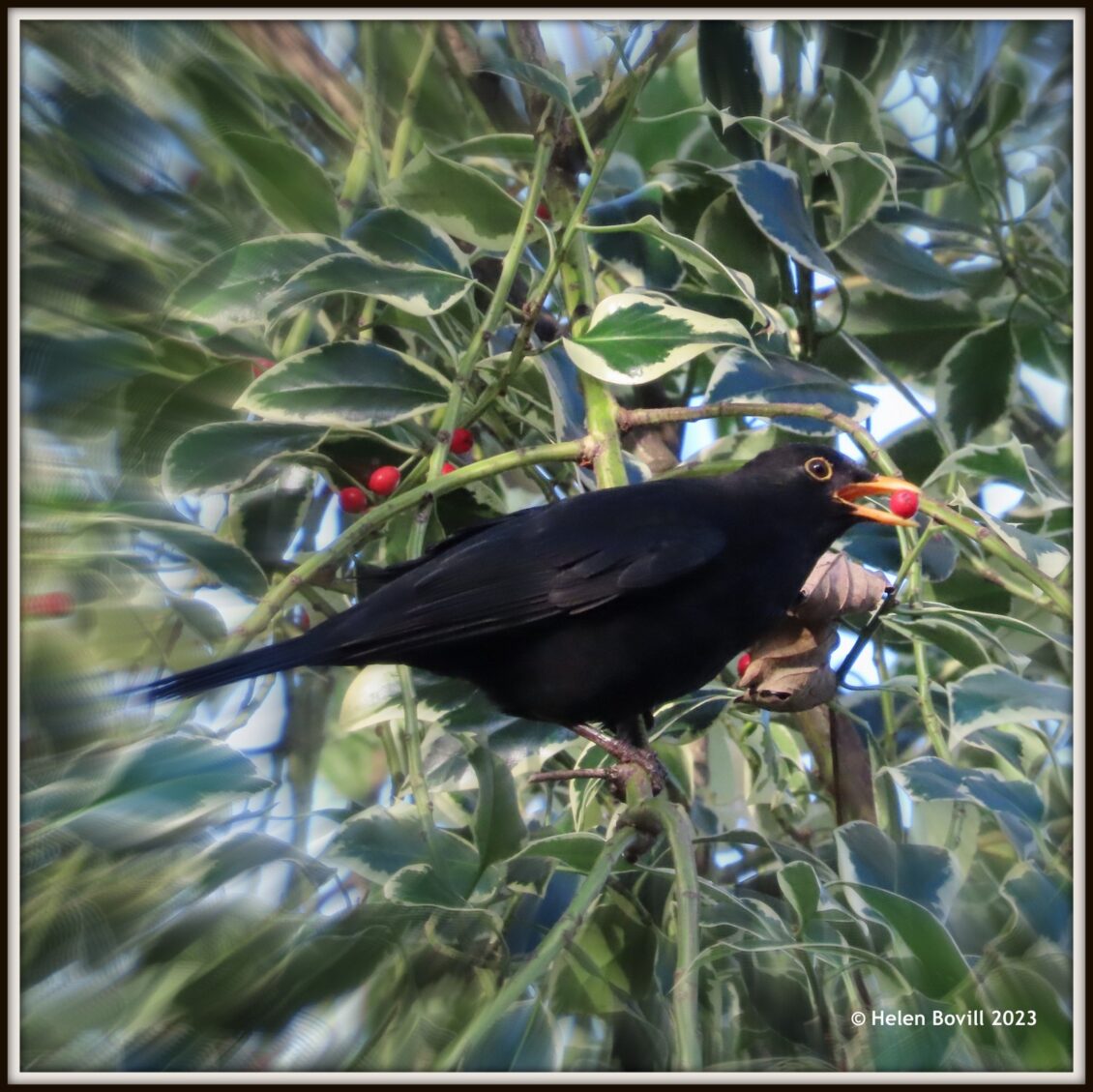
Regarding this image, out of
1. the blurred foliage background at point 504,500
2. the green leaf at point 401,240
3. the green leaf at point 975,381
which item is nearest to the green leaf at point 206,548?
the blurred foliage background at point 504,500

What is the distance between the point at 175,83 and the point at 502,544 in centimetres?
127

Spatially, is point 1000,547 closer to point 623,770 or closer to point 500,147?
point 623,770

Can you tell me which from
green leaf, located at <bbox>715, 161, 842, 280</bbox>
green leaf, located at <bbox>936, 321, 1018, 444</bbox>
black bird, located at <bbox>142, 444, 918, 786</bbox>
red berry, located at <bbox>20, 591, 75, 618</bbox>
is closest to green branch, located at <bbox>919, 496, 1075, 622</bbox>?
black bird, located at <bbox>142, 444, 918, 786</bbox>

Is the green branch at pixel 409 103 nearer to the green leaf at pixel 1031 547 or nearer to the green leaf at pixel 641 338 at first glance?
the green leaf at pixel 641 338

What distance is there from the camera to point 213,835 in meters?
2.69

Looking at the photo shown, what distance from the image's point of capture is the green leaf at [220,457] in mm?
2781

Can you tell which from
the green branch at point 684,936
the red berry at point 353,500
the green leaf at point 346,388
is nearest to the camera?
the green branch at point 684,936

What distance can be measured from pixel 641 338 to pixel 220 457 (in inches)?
34.8

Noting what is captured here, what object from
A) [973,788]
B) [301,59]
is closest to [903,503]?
[973,788]

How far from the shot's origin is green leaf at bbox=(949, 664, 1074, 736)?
8.14ft

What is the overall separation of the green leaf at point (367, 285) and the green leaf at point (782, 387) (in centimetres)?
55

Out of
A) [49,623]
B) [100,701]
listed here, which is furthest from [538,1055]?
[49,623]

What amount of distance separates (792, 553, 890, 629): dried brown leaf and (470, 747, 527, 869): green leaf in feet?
2.29

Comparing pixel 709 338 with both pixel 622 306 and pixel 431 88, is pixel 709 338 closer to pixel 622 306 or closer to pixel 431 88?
pixel 622 306
